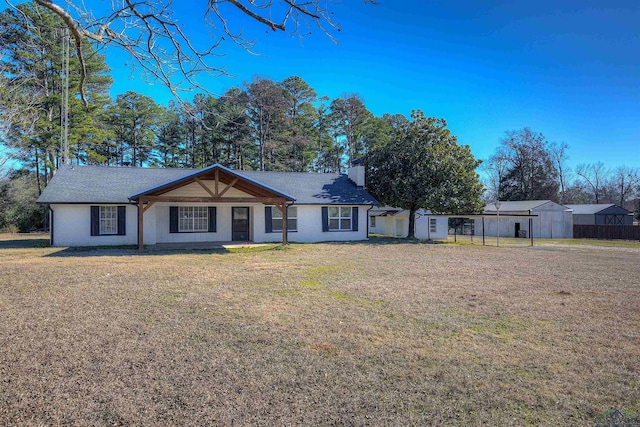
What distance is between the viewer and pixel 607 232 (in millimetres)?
27875

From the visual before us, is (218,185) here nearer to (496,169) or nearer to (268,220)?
(268,220)

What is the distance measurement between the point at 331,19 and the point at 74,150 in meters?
31.0

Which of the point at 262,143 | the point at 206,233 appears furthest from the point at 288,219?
the point at 262,143

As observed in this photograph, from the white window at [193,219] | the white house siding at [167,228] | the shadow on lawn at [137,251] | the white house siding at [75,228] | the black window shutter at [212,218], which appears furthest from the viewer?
the black window shutter at [212,218]

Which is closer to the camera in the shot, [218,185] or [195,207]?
[218,185]

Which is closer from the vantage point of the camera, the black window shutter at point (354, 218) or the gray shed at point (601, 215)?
the black window shutter at point (354, 218)

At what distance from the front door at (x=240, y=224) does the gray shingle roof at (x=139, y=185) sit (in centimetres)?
181

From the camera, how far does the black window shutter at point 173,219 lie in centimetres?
1692

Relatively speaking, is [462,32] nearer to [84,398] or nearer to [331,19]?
[331,19]

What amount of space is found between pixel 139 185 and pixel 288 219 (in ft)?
23.1

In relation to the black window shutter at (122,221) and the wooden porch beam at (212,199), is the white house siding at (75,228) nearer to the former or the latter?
the black window shutter at (122,221)

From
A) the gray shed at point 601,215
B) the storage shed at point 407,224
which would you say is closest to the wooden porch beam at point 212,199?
the storage shed at point 407,224

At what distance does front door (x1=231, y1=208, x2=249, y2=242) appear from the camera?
18.1 meters

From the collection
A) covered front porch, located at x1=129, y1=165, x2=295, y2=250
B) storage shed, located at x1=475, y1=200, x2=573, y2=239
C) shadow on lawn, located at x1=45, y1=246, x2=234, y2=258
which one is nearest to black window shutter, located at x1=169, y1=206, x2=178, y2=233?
covered front porch, located at x1=129, y1=165, x2=295, y2=250
